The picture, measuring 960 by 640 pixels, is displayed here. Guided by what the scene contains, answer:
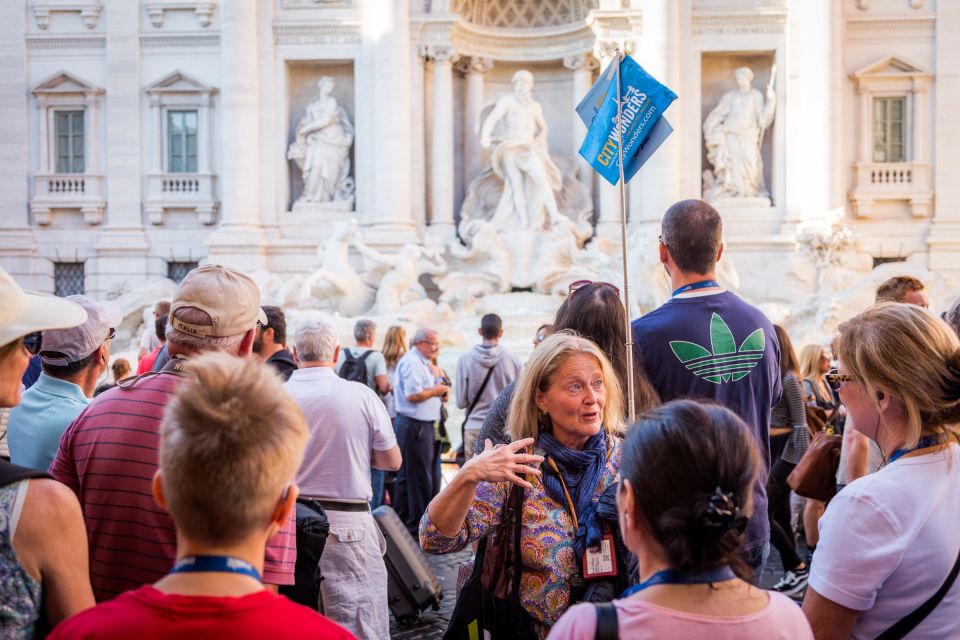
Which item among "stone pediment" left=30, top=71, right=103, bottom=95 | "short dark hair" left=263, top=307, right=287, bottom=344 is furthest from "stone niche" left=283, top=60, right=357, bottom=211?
"short dark hair" left=263, top=307, right=287, bottom=344

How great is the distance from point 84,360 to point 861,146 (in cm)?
1942

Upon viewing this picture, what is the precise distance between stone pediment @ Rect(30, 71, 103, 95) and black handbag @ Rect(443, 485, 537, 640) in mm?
20451

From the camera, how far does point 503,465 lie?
273 cm

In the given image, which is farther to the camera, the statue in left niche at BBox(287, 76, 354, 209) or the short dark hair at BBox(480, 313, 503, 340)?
the statue in left niche at BBox(287, 76, 354, 209)

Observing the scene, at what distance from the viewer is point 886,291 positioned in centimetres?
550

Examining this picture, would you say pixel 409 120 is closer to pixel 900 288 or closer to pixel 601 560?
pixel 900 288

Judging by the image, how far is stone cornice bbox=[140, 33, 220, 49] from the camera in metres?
20.8

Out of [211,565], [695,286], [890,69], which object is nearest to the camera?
[211,565]

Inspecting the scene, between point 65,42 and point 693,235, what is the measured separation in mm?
20616

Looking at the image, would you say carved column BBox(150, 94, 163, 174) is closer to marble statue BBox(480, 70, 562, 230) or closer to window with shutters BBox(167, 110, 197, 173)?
window with shutters BBox(167, 110, 197, 173)

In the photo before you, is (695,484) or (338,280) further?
(338,280)

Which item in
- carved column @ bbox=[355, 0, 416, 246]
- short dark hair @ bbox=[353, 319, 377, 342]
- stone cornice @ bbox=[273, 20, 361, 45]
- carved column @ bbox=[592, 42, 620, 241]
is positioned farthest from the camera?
stone cornice @ bbox=[273, 20, 361, 45]

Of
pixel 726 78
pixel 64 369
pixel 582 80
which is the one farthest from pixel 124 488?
pixel 726 78

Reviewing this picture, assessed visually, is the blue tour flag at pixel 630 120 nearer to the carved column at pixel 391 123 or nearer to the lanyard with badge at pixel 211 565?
the lanyard with badge at pixel 211 565
